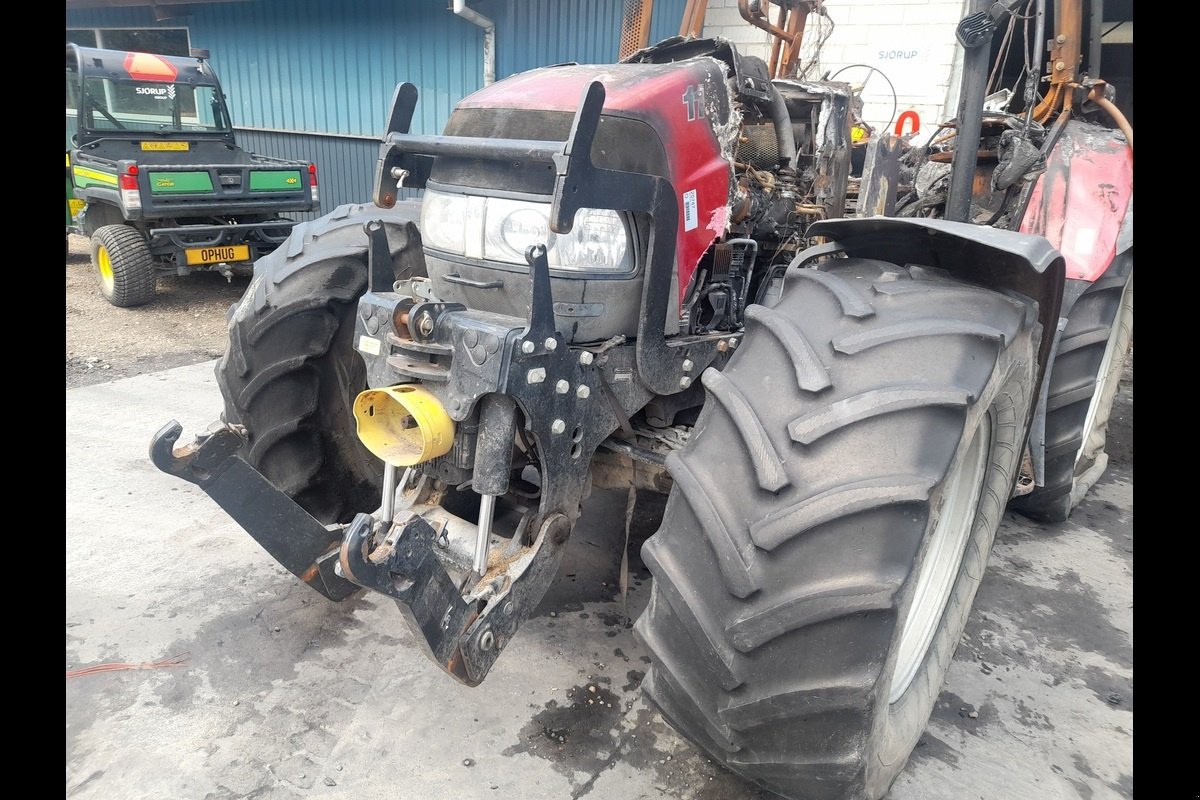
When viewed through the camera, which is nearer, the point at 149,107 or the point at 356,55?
the point at 149,107

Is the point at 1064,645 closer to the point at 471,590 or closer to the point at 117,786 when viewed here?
the point at 471,590

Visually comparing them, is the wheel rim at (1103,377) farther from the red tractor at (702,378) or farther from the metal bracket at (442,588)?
the metal bracket at (442,588)

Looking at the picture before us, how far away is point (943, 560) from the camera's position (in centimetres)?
224

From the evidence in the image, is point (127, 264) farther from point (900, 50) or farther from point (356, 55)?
point (900, 50)

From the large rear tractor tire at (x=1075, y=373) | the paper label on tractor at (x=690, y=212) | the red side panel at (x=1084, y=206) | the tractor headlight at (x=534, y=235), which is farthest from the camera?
the large rear tractor tire at (x=1075, y=373)

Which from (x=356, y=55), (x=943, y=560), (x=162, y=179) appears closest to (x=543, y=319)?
(x=943, y=560)

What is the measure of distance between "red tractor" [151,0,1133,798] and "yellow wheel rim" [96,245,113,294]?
5898 mm

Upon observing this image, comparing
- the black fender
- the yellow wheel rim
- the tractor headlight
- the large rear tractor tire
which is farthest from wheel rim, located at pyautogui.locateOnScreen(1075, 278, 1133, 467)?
the yellow wheel rim

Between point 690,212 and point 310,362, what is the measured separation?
1.37m

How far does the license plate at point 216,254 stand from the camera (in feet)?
24.7

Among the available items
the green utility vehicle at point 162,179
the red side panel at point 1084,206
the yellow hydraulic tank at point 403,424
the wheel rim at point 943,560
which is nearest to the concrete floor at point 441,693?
the wheel rim at point 943,560

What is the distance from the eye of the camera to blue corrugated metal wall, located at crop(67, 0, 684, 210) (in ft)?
26.8

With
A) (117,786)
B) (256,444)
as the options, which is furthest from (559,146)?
(117,786)

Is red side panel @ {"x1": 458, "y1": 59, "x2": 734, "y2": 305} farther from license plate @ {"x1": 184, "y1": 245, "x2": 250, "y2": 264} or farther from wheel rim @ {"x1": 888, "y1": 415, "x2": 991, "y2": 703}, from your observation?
license plate @ {"x1": 184, "y1": 245, "x2": 250, "y2": 264}
